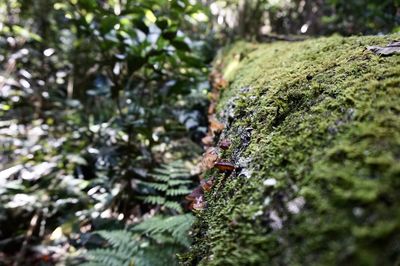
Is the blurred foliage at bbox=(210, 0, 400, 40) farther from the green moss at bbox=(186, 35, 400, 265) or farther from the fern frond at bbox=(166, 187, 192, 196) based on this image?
the green moss at bbox=(186, 35, 400, 265)

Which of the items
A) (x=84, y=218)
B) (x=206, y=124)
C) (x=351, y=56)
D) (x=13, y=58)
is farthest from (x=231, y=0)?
(x=351, y=56)

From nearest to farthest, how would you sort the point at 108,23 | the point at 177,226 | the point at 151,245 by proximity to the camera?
the point at 177,226
the point at 151,245
the point at 108,23

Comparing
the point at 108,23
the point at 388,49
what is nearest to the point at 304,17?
the point at 108,23

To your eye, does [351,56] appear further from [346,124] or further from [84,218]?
[84,218]

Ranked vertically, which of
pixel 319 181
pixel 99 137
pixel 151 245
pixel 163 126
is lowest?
pixel 151 245

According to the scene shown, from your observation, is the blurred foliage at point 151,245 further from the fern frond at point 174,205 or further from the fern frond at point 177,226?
the fern frond at point 174,205

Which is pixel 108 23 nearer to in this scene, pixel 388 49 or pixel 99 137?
pixel 99 137

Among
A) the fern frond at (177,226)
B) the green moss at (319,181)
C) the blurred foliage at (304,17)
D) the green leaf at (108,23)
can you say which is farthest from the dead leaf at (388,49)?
the green leaf at (108,23)
